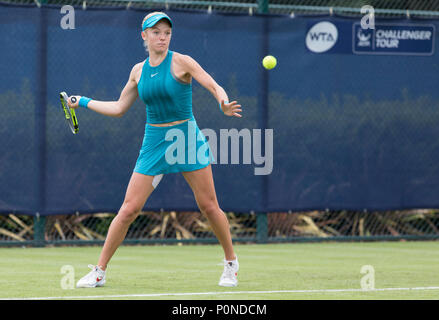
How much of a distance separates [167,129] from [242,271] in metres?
1.92

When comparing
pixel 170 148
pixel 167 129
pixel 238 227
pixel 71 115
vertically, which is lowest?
pixel 238 227

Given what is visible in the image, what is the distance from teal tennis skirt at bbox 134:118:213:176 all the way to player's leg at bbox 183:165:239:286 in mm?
72

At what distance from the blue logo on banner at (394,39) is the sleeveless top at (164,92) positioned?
16.0 feet

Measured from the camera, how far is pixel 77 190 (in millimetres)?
10078

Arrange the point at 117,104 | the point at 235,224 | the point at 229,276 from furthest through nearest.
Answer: the point at 235,224 < the point at 117,104 < the point at 229,276

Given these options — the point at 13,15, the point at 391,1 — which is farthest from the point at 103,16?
the point at 391,1

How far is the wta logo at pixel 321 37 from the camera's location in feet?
35.4

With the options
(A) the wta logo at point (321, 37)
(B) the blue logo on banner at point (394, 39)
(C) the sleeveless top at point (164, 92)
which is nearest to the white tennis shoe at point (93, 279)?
(C) the sleeveless top at point (164, 92)

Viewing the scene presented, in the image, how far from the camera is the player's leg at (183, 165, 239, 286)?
6500mm

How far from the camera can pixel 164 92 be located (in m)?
6.38

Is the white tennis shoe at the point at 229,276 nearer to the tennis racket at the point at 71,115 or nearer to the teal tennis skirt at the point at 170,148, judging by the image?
the teal tennis skirt at the point at 170,148

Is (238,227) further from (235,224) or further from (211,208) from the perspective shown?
(211,208)

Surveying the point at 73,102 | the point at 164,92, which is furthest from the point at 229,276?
the point at 73,102

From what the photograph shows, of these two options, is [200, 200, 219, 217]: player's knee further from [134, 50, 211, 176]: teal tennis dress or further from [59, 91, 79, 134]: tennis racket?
[59, 91, 79, 134]: tennis racket
